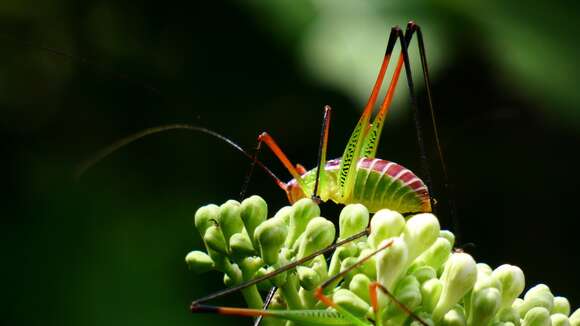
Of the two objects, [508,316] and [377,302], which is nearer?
[377,302]

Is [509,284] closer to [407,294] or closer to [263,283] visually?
[407,294]

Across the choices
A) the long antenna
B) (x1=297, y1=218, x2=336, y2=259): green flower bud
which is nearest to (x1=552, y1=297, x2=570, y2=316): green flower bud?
the long antenna

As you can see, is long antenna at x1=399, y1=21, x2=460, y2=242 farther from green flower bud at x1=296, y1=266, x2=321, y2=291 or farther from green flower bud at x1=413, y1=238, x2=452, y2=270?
green flower bud at x1=296, y1=266, x2=321, y2=291

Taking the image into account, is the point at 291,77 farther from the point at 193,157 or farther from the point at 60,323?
the point at 60,323

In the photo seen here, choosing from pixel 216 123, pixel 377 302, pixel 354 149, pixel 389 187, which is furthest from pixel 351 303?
pixel 216 123

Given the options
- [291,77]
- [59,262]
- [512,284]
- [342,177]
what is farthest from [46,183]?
[512,284]

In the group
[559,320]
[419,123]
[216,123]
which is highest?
[216,123]
